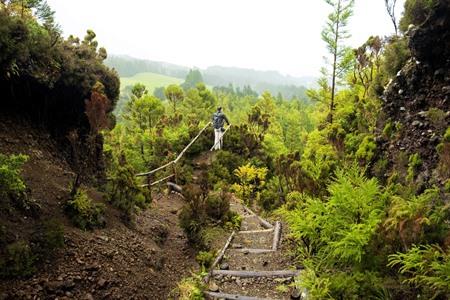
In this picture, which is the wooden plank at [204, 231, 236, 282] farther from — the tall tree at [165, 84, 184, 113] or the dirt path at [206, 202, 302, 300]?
the tall tree at [165, 84, 184, 113]

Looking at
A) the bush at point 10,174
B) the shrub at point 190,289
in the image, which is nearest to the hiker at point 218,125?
the shrub at point 190,289

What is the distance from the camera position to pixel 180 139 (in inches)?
766

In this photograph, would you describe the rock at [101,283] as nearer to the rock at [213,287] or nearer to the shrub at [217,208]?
the rock at [213,287]

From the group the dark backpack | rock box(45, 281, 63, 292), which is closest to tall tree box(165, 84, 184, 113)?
the dark backpack

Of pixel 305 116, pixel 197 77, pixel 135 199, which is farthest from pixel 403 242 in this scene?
pixel 197 77

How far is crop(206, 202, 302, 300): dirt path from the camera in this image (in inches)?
247

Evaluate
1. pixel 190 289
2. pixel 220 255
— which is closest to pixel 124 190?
pixel 220 255

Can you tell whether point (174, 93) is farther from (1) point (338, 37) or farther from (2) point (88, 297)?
(2) point (88, 297)

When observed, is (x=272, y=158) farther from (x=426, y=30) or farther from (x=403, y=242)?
(x=403, y=242)

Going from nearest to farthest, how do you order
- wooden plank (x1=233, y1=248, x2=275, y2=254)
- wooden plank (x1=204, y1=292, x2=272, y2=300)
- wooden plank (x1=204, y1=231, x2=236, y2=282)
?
wooden plank (x1=204, y1=292, x2=272, y2=300) → wooden plank (x1=204, y1=231, x2=236, y2=282) → wooden plank (x1=233, y1=248, x2=275, y2=254)

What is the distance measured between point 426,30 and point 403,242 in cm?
474

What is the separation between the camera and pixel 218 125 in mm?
16859

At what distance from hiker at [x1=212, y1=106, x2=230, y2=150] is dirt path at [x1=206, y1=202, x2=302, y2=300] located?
779 centimetres

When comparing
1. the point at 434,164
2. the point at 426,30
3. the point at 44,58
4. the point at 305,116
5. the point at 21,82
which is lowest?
the point at 305,116
